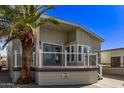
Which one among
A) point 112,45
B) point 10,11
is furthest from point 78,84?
point 112,45

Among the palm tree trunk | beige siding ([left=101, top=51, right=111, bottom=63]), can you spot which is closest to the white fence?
the palm tree trunk

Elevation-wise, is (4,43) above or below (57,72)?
above

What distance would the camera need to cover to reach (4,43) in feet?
42.3

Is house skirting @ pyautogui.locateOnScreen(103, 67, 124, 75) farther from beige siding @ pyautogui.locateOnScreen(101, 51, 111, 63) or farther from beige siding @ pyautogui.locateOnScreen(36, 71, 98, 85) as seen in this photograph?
beige siding @ pyautogui.locateOnScreen(36, 71, 98, 85)

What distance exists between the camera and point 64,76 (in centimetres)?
1241

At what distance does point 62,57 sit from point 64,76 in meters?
1.97

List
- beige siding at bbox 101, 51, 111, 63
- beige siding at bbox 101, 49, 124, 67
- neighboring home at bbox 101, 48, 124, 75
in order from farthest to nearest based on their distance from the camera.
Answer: beige siding at bbox 101, 51, 111, 63 < beige siding at bbox 101, 49, 124, 67 < neighboring home at bbox 101, 48, 124, 75

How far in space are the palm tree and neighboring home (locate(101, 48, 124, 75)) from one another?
11187 mm

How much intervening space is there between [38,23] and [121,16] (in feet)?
30.5

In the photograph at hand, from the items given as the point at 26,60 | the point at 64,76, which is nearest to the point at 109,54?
the point at 64,76

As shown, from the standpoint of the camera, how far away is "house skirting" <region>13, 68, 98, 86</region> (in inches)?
479

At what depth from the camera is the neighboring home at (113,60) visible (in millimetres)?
20709

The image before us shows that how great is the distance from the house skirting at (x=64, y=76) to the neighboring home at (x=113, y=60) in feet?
26.5
